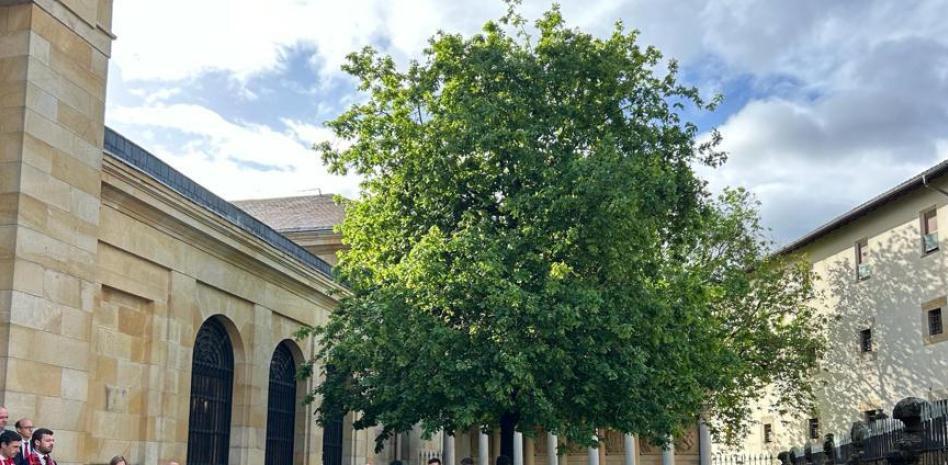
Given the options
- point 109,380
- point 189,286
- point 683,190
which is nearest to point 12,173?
point 109,380

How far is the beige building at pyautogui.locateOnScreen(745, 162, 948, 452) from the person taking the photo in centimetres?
3172

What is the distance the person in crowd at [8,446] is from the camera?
959cm

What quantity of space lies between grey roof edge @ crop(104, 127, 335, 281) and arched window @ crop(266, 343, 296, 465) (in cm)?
242

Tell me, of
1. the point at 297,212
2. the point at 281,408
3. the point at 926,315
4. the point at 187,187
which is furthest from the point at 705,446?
the point at 187,187

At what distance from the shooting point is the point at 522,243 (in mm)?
19094

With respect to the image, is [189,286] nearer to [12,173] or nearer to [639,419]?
[12,173]

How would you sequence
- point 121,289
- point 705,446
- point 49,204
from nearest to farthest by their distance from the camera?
point 49,204, point 121,289, point 705,446

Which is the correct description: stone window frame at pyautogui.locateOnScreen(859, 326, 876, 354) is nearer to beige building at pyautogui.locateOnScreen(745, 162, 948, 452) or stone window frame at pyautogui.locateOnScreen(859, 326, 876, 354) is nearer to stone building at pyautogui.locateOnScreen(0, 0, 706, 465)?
beige building at pyautogui.locateOnScreen(745, 162, 948, 452)

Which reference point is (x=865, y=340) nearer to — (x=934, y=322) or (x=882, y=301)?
(x=882, y=301)

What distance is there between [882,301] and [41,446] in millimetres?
31059

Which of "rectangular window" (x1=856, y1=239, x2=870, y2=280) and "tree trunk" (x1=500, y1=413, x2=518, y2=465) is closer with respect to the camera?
"tree trunk" (x1=500, y1=413, x2=518, y2=465)

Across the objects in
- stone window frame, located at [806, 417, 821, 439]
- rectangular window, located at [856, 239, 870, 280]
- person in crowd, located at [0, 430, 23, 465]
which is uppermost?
rectangular window, located at [856, 239, 870, 280]

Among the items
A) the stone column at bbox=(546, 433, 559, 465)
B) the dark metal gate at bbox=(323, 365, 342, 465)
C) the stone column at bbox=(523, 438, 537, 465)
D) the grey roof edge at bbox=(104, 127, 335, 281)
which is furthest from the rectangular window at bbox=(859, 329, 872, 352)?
the grey roof edge at bbox=(104, 127, 335, 281)

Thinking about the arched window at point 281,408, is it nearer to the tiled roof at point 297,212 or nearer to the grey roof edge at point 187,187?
the grey roof edge at point 187,187
